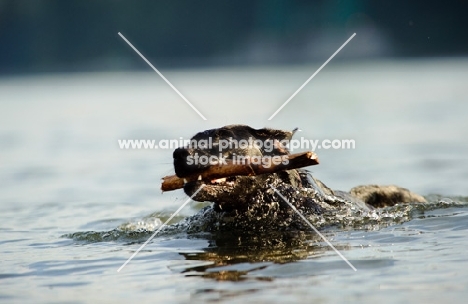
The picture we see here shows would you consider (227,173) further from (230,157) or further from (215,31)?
(215,31)

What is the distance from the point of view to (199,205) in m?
11.3

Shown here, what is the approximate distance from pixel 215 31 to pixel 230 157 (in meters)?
32.6

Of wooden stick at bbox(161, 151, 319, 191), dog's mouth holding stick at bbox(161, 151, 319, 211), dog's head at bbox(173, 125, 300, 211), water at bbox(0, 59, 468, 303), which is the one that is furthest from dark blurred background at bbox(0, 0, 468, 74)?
wooden stick at bbox(161, 151, 319, 191)

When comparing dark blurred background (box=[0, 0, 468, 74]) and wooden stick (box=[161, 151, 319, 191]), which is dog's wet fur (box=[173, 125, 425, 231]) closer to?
wooden stick (box=[161, 151, 319, 191])

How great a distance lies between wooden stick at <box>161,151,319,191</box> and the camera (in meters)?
7.38

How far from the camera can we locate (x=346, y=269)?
6754mm

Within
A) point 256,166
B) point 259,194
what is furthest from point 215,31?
point 256,166

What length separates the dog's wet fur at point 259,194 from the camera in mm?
7637

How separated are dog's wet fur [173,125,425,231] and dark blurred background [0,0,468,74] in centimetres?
2434

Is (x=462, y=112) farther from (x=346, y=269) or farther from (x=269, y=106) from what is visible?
(x=346, y=269)

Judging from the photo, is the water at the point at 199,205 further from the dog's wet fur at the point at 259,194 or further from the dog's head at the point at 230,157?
the dog's head at the point at 230,157

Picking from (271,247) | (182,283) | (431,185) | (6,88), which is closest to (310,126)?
(431,185)

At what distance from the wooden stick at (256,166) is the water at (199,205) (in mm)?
642

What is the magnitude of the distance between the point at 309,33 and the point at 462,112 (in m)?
17.2
